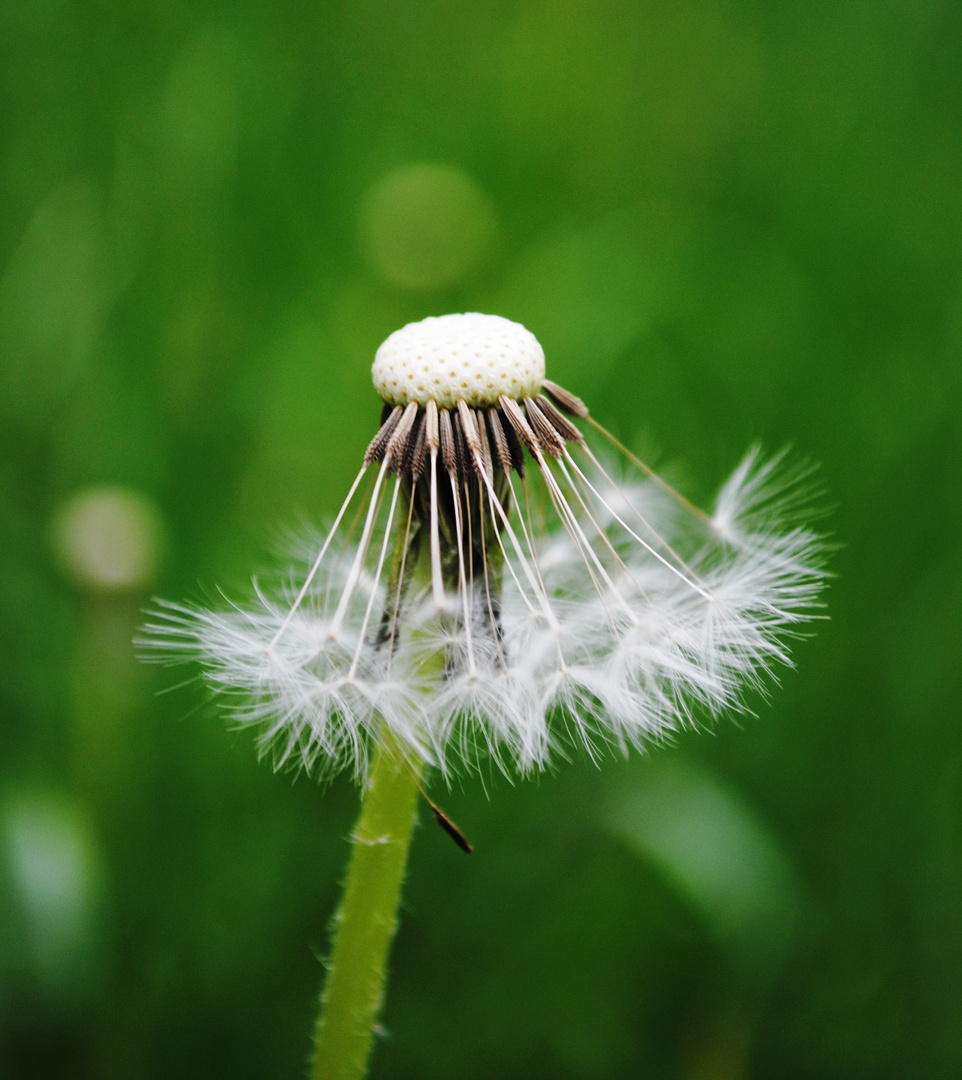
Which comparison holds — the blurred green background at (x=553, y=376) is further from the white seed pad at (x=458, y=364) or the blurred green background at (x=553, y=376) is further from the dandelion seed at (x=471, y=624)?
the white seed pad at (x=458, y=364)

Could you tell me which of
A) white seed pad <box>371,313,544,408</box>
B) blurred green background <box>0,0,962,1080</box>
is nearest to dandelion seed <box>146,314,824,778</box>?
white seed pad <box>371,313,544,408</box>

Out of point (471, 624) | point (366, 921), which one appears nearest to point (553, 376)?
point (471, 624)

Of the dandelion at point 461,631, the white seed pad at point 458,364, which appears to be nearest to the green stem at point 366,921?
the dandelion at point 461,631

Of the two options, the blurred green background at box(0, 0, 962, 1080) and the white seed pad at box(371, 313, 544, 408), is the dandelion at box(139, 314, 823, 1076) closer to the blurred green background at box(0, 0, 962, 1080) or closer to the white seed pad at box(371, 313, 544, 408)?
the white seed pad at box(371, 313, 544, 408)

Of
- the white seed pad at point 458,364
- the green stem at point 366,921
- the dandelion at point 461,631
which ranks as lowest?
the green stem at point 366,921

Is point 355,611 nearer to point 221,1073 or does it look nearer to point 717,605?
point 717,605

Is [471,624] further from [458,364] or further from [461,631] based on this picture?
[458,364]

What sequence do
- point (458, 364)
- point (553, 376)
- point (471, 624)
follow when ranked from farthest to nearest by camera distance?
point (553, 376) → point (471, 624) → point (458, 364)
